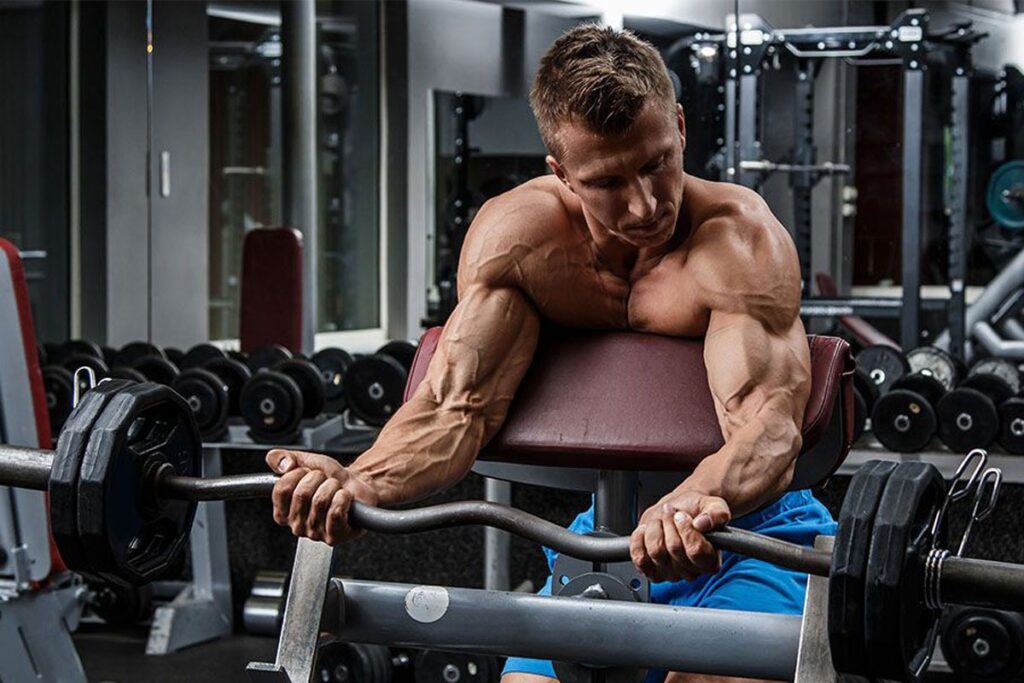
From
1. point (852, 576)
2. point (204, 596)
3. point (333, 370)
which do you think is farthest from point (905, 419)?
point (852, 576)

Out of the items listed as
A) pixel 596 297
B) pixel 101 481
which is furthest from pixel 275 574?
pixel 101 481

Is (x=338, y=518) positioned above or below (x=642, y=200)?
below

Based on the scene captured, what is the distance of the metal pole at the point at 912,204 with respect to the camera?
14.1 ft

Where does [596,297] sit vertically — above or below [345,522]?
above

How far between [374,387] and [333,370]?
1.65 feet

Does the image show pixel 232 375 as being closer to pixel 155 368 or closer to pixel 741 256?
pixel 155 368

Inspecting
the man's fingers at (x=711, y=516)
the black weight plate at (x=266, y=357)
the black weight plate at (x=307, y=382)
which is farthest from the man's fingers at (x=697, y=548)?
the black weight plate at (x=266, y=357)

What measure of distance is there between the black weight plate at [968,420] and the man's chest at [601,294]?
1.81 metres

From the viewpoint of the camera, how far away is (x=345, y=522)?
1.51 metres

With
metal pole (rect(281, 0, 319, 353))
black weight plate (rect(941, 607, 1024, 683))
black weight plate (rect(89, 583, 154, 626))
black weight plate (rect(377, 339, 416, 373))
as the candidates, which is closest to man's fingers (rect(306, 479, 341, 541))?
black weight plate (rect(941, 607, 1024, 683))

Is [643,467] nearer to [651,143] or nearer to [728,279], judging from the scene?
[728,279]

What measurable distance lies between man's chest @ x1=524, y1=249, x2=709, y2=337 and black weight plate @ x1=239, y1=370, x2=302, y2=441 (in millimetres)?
1982

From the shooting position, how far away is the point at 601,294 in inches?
71.1

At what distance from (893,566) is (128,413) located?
2.35 feet
